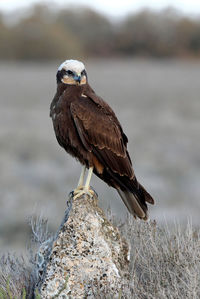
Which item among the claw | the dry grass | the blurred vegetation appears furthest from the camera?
the blurred vegetation

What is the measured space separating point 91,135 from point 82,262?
96 cm

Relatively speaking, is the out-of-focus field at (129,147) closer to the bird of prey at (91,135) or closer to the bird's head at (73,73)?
the bird of prey at (91,135)

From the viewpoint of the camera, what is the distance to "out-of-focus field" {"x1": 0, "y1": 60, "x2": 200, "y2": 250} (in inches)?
476

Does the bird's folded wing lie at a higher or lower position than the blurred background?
lower

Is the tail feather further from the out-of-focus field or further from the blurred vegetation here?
the blurred vegetation

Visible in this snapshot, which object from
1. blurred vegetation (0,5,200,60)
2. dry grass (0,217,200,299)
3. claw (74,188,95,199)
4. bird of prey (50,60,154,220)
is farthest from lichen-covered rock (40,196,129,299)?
blurred vegetation (0,5,200,60)

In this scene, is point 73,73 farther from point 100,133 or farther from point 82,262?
point 82,262

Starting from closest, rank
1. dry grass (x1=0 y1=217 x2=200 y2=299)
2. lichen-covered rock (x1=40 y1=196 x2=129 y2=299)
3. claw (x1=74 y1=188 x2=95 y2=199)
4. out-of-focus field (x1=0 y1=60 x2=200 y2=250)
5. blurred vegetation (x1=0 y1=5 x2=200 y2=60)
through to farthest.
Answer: dry grass (x1=0 y1=217 x2=200 y2=299) < lichen-covered rock (x1=40 y1=196 x2=129 y2=299) < claw (x1=74 y1=188 x2=95 y2=199) < out-of-focus field (x1=0 y1=60 x2=200 y2=250) < blurred vegetation (x1=0 y1=5 x2=200 y2=60)

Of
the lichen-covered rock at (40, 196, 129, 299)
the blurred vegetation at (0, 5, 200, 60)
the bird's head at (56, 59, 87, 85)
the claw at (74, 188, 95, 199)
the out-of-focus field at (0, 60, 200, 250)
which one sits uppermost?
A: the blurred vegetation at (0, 5, 200, 60)

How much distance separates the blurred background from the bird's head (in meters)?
1.02

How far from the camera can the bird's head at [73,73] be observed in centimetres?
493

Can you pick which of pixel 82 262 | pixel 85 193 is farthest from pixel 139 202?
pixel 82 262

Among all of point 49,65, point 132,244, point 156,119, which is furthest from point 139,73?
point 132,244

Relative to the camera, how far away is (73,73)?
4.98 m
